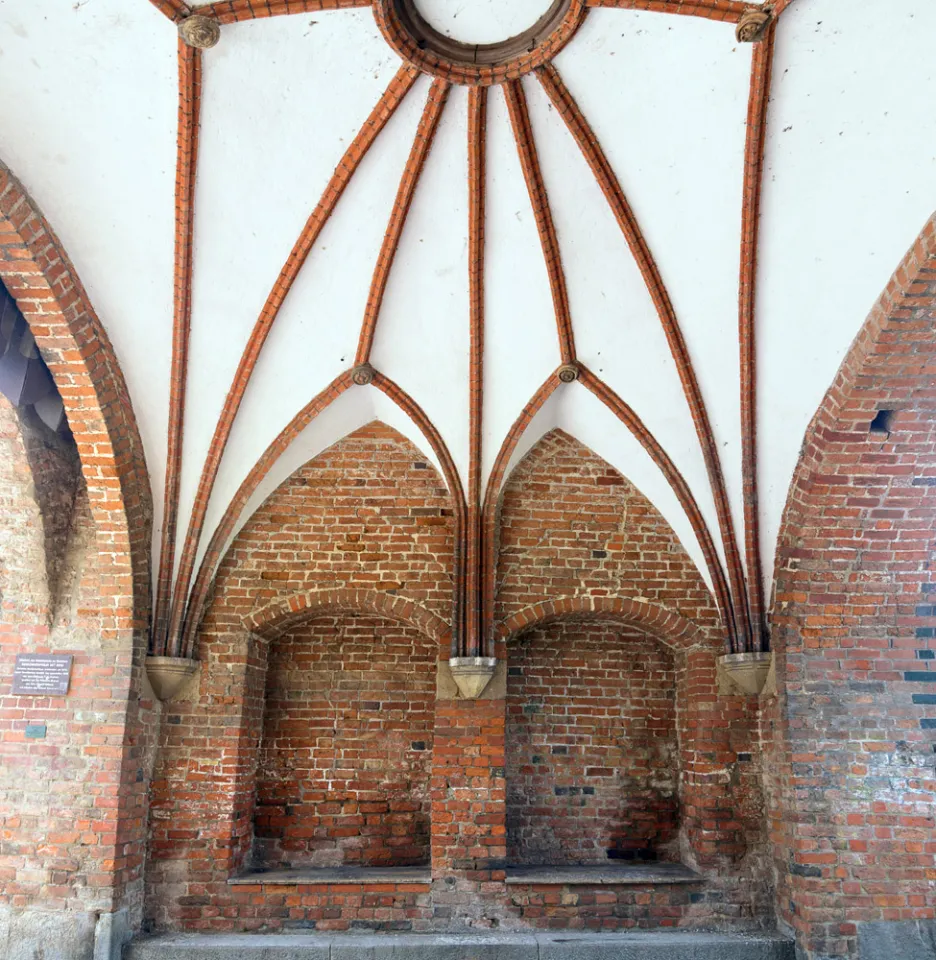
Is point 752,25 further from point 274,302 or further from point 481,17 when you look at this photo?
point 274,302

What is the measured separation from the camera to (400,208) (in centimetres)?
565

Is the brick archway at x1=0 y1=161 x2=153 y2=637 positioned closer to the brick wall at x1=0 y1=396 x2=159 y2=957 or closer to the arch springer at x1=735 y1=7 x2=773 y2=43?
the brick wall at x1=0 y1=396 x2=159 y2=957

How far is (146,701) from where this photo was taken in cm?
627

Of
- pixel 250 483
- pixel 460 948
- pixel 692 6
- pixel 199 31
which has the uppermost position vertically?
pixel 692 6

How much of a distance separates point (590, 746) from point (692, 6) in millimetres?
5277

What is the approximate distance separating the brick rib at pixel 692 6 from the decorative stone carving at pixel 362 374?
2949mm

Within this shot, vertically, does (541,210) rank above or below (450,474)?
above

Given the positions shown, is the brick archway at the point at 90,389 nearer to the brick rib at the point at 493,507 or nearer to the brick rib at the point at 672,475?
the brick rib at the point at 493,507

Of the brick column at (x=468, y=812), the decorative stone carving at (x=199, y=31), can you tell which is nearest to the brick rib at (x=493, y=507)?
the brick column at (x=468, y=812)

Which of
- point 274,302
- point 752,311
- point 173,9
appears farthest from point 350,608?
point 173,9

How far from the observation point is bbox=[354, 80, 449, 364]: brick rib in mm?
5136

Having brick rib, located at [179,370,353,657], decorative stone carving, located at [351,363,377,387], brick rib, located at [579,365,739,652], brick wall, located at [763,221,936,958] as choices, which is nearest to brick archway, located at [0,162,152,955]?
brick rib, located at [179,370,353,657]

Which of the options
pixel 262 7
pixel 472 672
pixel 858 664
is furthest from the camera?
pixel 472 672

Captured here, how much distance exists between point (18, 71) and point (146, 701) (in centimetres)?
414
